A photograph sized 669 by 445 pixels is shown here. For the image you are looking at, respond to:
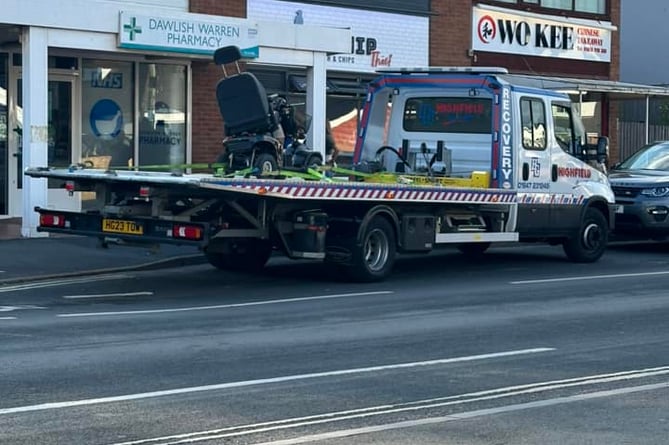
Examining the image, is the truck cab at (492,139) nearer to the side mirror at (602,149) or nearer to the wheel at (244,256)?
the side mirror at (602,149)

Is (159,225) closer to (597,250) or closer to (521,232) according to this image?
(521,232)

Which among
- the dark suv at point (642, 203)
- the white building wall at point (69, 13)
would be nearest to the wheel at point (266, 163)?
the white building wall at point (69, 13)

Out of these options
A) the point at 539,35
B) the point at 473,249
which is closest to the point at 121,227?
the point at 473,249

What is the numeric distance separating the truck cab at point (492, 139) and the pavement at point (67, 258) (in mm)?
3138

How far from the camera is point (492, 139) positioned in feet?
56.3

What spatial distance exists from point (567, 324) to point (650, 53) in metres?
28.8

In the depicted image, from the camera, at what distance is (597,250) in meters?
19.1

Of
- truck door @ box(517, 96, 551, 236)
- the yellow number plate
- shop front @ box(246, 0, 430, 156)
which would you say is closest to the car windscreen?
truck door @ box(517, 96, 551, 236)

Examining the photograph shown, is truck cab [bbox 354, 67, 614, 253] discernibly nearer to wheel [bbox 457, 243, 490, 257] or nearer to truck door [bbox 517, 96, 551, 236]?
truck door [bbox 517, 96, 551, 236]

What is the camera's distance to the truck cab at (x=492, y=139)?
1719cm

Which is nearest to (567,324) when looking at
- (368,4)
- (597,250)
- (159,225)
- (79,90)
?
(159,225)

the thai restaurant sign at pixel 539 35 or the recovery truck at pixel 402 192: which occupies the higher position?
the thai restaurant sign at pixel 539 35

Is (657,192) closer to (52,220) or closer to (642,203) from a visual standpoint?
(642,203)

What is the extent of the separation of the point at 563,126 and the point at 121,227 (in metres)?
7.08
